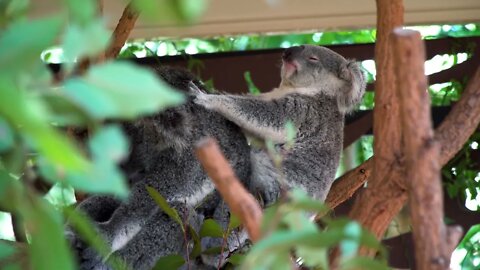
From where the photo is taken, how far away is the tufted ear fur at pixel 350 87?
3.81 meters

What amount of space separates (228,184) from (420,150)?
0.31m

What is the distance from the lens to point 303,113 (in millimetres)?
3592

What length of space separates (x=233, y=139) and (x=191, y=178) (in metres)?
0.30

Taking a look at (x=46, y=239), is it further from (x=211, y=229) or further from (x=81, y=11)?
(x=211, y=229)

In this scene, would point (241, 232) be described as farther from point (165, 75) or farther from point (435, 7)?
point (435, 7)

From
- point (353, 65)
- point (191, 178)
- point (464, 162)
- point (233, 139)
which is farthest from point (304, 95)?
point (464, 162)

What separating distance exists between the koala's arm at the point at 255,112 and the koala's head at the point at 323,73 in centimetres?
37

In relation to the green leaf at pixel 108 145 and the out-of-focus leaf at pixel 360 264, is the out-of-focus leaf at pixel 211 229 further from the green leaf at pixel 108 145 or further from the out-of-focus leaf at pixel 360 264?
the green leaf at pixel 108 145

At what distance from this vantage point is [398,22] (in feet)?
7.97

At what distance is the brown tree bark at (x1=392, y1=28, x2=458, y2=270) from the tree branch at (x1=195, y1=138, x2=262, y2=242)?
10.3 inches

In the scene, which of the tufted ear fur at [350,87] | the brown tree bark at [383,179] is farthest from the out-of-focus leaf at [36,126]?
the tufted ear fur at [350,87]

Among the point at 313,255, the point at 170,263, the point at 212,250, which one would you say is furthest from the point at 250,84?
the point at 313,255

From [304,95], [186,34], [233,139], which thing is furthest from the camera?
[186,34]

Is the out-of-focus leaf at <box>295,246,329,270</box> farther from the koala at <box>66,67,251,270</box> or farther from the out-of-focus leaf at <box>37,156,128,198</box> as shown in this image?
the koala at <box>66,67,251,270</box>
